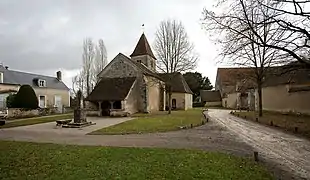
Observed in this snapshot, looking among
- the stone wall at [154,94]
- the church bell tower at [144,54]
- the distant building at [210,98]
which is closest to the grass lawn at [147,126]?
the stone wall at [154,94]

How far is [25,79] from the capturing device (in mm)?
43281

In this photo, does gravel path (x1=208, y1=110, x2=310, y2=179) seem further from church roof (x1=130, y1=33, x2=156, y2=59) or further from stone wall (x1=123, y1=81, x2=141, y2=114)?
church roof (x1=130, y1=33, x2=156, y2=59)

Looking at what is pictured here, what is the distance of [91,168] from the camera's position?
8.05m

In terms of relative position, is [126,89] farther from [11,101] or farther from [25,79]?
[25,79]

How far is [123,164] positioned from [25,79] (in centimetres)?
3977

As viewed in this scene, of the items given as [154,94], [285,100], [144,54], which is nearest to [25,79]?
[144,54]

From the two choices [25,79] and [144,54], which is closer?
[25,79]

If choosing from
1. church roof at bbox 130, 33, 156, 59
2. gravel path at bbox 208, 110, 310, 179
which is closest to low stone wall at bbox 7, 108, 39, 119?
church roof at bbox 130, 33, 156, 59

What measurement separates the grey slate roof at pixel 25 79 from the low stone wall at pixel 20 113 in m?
7.51

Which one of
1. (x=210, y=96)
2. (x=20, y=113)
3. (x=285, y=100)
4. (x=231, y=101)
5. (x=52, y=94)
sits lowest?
(x=20, y=113)

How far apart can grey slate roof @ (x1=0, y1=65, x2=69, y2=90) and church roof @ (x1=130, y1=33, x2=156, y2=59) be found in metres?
14.1

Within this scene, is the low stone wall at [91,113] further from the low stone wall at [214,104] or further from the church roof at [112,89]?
the low stone wall at [214,104]

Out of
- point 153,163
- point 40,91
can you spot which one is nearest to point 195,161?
point 153,163

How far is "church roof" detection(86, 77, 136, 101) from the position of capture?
111 ft
